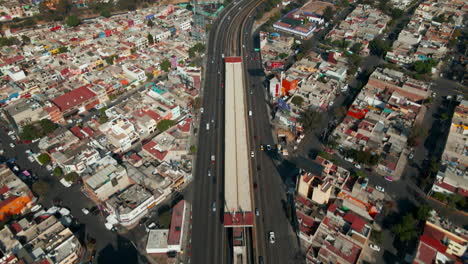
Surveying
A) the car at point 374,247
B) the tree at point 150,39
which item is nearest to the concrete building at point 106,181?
the car at point 374,247

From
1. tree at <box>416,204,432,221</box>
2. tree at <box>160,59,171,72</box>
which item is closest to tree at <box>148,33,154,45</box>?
tree at <box>160,59,171,72</box>

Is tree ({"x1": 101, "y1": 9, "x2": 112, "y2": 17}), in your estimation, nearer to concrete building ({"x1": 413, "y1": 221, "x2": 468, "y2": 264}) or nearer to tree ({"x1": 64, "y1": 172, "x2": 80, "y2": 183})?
tree ({"x1": 64, "y1": 172, "x2": 80, "y2": 183})

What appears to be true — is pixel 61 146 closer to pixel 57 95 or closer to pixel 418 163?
pixel 57 95

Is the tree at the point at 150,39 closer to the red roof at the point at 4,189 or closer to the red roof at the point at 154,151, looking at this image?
the red roof at the point at 154,151

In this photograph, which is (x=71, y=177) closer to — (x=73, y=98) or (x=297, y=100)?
(x=73, y=98)

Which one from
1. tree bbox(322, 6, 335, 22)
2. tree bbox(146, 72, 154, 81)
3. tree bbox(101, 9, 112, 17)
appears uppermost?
tree bbox(322, 6, 335, 22)

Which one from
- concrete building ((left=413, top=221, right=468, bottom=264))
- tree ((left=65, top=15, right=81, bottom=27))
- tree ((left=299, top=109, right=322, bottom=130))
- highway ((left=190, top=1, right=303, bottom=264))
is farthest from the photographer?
tree ((left=65, top=15, right=81, bottom=27))

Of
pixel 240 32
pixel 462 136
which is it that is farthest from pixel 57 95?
pixel 462 136

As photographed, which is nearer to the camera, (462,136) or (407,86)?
(462,136)
